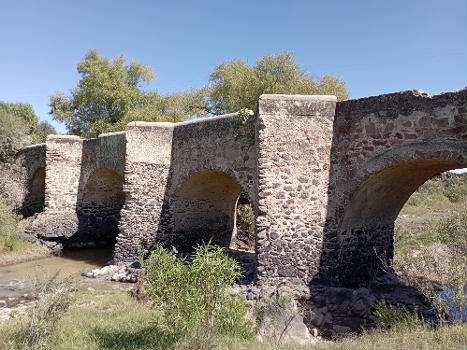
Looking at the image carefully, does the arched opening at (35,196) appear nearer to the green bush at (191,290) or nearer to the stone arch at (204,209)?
the stone arch at (204,209)

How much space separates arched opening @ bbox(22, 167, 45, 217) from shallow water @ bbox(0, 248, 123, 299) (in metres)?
4.74

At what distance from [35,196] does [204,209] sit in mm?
10683

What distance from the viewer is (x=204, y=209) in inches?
531

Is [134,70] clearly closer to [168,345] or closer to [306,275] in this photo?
[306,275]

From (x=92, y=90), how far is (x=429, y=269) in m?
21.4

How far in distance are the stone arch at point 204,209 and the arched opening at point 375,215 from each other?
4431mm

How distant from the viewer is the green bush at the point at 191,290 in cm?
494

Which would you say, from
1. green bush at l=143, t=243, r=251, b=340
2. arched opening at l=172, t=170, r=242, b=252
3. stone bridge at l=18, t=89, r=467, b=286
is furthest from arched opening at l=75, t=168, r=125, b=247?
green bush at l=143, t=243, r=251, b=340

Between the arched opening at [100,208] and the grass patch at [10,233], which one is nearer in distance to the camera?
the grass patch at [10,233]

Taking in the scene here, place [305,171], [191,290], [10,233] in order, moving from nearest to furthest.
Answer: [191,290], [305,171], [10,233]

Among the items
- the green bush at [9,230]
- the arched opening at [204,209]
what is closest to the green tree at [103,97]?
the green bush at [9,230]

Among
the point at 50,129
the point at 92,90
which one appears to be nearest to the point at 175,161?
the point at 92,90

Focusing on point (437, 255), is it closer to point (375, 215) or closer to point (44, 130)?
point (375, 215)

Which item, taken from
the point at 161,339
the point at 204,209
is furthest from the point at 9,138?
the point at 161,339
